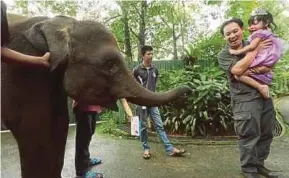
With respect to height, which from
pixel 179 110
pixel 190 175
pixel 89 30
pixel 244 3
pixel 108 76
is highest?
pixel 244 3

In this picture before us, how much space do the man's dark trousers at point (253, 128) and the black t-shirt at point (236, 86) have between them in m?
0.06

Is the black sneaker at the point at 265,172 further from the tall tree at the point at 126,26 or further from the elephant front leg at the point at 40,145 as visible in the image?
the tall tree at the point at 126,26

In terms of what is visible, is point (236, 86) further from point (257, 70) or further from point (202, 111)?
point (202, 111)

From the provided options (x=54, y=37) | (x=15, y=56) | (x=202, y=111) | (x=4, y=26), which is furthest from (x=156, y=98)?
(x=202, y=111)

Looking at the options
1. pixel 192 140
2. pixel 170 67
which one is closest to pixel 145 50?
pixel 192 140

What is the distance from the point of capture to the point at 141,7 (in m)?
12.9

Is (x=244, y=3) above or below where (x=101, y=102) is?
above

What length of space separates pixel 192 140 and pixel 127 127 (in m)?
2.04

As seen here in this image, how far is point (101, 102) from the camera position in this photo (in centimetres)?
222

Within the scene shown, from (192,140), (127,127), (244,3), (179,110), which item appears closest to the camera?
(192,140)

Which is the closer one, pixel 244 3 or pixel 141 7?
pixel 244 3

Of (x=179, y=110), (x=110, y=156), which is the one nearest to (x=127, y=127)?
(x=179, y=110)

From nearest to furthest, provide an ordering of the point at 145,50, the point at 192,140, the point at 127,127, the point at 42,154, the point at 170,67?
the point at 42,154
the point at 145,50
the point at 192,140
the point at 127,127
the point at 170,67

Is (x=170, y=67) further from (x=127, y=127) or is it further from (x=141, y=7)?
(x=141, y=7)
